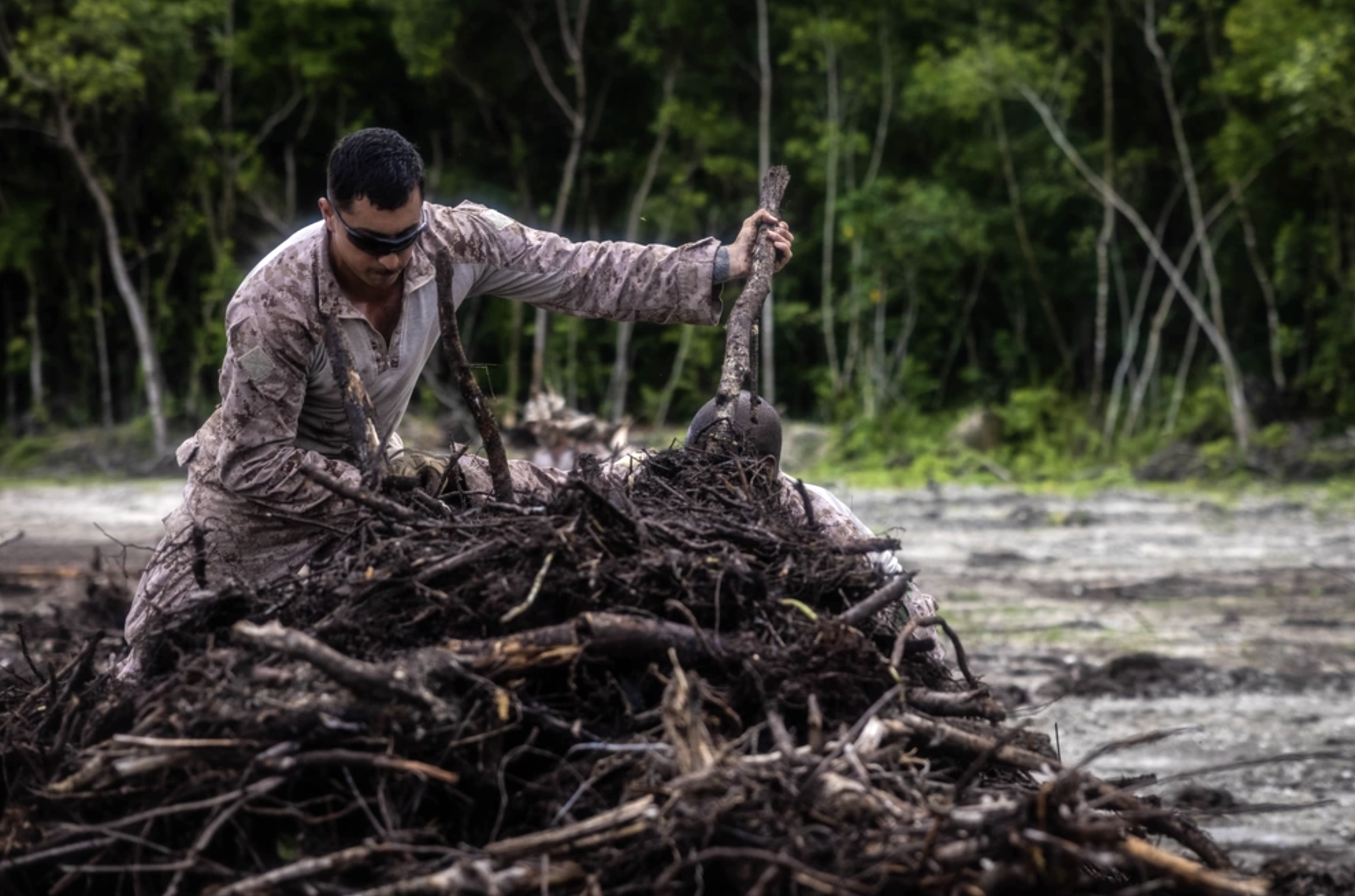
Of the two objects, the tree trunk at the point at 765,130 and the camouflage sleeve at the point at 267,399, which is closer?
the camouflage sleeve at the point at 267,399

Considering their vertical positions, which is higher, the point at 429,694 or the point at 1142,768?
the point at 429,694

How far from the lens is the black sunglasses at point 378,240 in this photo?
413cm

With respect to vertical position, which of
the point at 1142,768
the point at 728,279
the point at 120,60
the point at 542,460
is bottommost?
the point at 1142,768

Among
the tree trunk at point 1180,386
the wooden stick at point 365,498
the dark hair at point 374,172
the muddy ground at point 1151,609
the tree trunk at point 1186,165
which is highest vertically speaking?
the tree trunk at point 1186,165

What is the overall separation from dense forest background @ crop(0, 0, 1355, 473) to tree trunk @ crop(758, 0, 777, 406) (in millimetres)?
132

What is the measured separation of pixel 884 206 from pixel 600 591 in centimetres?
2150

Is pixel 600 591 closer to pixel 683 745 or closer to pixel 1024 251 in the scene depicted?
pixel 683 745

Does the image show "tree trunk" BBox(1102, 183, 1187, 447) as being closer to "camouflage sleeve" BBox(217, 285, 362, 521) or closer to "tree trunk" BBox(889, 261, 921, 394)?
"tree trunk" BBox(889, 261, 921, 394)

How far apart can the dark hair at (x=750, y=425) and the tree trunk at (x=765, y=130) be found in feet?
62.9

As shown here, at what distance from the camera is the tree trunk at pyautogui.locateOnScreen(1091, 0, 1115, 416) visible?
893 inches

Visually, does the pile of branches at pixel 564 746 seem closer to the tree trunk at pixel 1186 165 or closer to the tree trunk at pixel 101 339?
the tree trunk at pixel 1186 165

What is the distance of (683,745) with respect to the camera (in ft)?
8.75

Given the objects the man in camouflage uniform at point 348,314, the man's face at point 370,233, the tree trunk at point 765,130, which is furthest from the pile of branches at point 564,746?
the tree trunk at point 765,130

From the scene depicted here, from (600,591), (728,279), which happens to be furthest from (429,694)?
(728,279)
